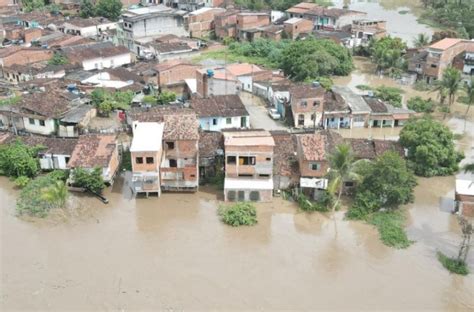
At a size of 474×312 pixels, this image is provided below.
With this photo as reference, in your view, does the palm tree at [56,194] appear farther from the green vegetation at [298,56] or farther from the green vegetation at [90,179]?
the green vegetation at [298,56]

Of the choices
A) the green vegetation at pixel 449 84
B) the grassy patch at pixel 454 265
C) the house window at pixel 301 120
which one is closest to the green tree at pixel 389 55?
the green vegetation at pixel 449 84

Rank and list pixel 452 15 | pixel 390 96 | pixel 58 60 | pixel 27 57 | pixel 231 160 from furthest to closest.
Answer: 1. pixel 452 15
2. pixel 27 57
3. pixel 58 60
4. pixel 390 96
5. pixel 231 160

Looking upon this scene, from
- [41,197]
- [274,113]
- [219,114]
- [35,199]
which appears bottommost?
[35,199]

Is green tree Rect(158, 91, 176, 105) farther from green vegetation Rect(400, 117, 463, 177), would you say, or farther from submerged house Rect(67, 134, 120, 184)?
green vegetation Rect(400, 117, 463, 177)

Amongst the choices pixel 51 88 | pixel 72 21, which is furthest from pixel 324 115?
pixel 72 21

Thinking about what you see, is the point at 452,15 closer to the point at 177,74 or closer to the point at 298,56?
the point at 298,56

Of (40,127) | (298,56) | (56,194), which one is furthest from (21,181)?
(298,56)

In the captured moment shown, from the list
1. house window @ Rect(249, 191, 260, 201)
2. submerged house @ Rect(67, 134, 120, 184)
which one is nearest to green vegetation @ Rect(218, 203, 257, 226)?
house window @ Rect(249, 191, 260, 201)
